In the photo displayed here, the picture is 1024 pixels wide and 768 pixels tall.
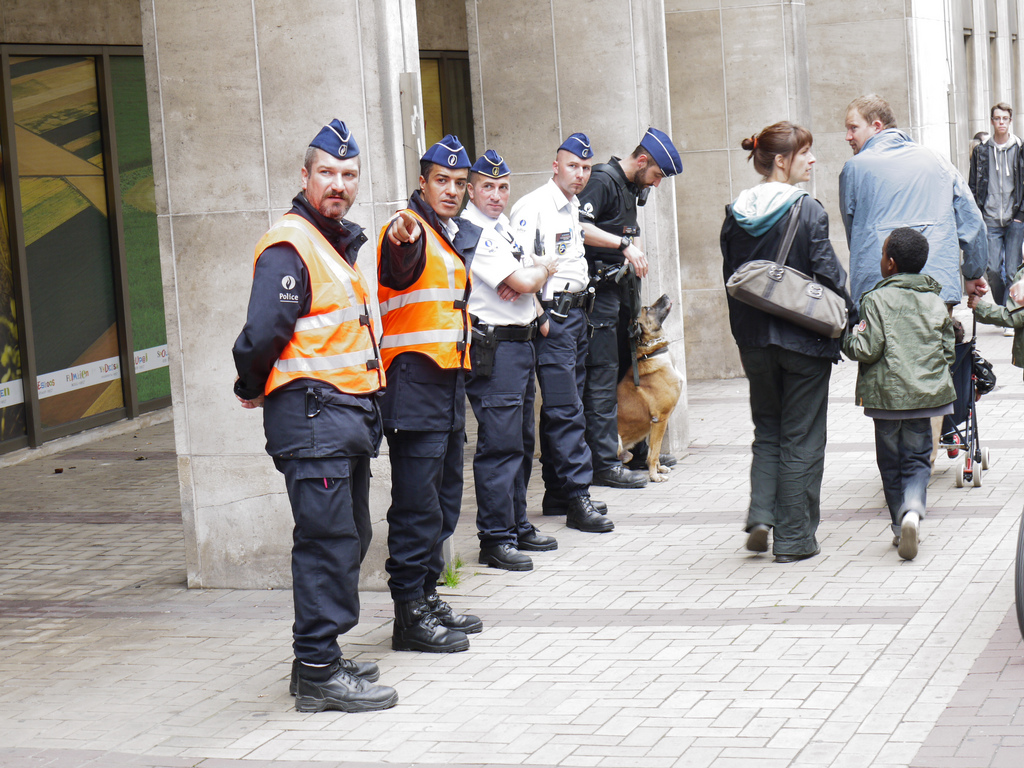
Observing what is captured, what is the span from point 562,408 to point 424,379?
2376mm

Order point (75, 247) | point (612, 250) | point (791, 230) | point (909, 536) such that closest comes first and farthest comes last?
point (909, 536) → point (791, 230) → point (612, 250) → point (75, 247)

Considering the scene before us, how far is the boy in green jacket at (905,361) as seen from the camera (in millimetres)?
7035

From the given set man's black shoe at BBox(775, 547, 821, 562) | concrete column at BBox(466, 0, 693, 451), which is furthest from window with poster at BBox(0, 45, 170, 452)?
man's black shoe at BBox(775, 547, 821, 562)

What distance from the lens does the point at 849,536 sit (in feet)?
24.8

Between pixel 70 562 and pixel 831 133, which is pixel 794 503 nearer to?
pixel 70 562

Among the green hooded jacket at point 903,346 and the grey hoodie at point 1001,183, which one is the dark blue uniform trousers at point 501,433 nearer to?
the green hooded jacket at point 903,346

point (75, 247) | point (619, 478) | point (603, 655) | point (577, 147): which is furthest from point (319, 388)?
point (75, 247)

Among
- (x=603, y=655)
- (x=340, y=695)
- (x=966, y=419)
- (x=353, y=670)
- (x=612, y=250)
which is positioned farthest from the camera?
(x=612, y=250)

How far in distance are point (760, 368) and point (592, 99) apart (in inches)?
138

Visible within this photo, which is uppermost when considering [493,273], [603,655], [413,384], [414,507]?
[493,273]

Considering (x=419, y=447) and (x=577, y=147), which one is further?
(x=577, y=147)

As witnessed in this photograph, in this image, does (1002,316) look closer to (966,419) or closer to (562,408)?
(966,419)

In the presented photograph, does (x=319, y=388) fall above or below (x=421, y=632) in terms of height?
above

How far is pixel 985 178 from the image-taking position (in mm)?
15305
